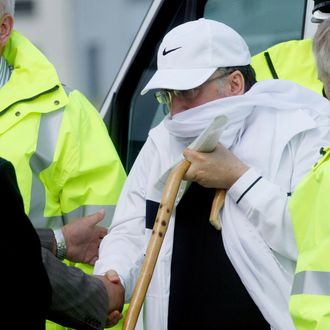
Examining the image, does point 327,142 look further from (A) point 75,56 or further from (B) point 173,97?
(A) point 75,56

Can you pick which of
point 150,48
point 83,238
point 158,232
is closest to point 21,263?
point 158,232

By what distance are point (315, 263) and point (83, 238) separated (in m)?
1.10

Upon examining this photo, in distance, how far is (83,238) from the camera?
2.97 meters

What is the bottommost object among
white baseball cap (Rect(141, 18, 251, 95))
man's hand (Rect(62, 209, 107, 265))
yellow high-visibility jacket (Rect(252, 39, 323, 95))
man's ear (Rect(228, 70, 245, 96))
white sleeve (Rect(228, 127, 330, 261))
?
man's hand (Rect(62, 209, 107, 265))

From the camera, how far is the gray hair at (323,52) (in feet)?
7.83

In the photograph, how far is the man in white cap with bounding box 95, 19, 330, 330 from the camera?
246 cm

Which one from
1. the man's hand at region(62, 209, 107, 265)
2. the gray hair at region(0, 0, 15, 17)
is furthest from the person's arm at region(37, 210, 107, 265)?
the gray hair at region(0, 0, 15, 17)

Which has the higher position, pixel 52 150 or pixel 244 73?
pixel 244 73

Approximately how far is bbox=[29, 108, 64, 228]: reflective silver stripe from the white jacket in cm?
26

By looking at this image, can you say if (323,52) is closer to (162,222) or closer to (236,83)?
(236,83)

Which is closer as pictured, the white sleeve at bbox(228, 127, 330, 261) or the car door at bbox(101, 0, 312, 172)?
the white sleeve at bbox(228, 127, 330, 261)

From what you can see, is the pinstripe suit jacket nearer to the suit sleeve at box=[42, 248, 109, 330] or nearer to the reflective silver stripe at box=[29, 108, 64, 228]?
the suit sleeve at box=[42, 248, 109, 330]

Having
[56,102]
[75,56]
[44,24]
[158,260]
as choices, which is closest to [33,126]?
[56,102]

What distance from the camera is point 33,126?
300 cm
